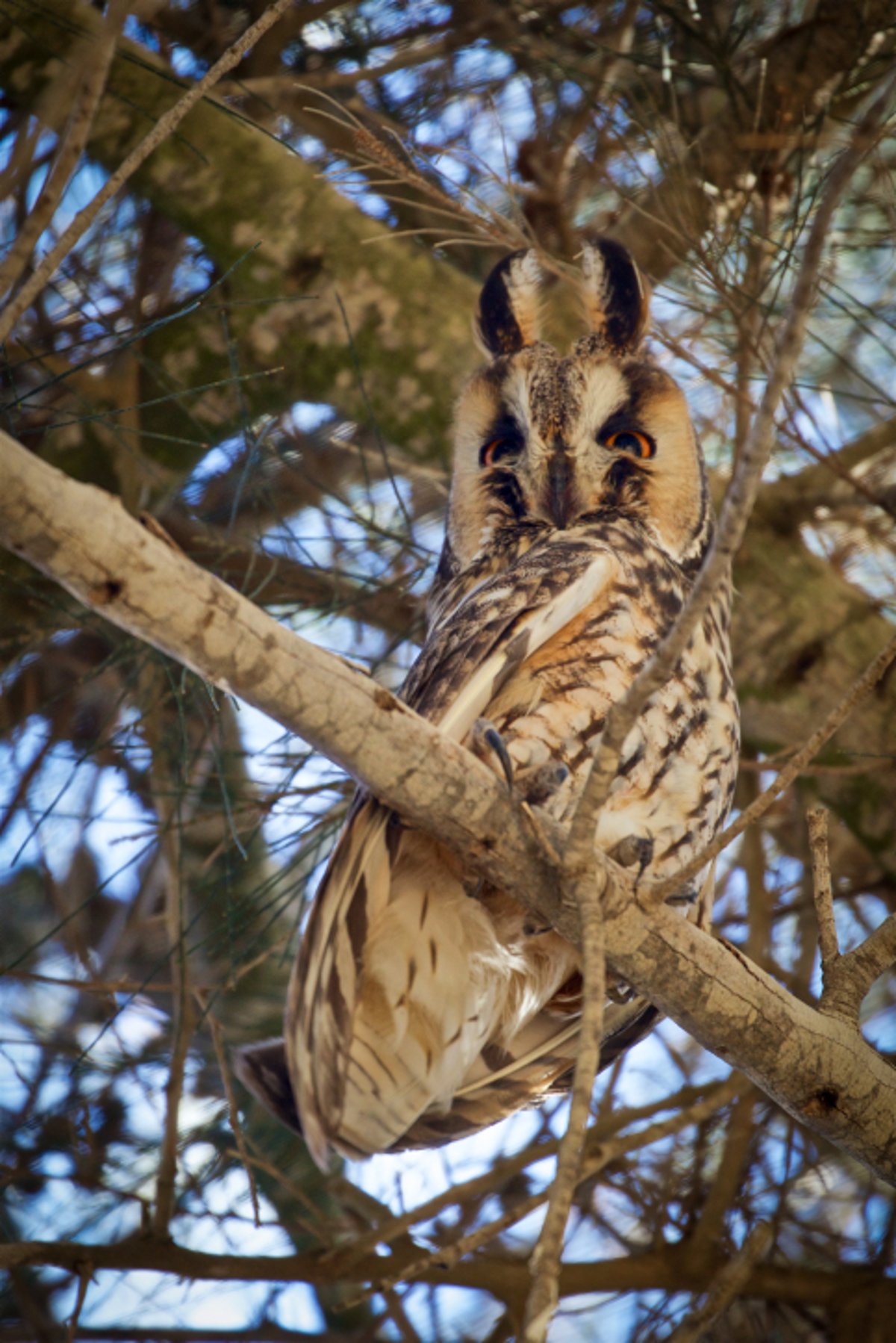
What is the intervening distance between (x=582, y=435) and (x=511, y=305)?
0.34 metres

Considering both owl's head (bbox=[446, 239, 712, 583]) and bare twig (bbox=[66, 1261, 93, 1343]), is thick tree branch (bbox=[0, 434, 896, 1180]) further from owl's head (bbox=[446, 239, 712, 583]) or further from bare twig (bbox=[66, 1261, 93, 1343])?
bare twig (bbox=[66, 1261, 93, 1343])

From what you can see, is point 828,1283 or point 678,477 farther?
point 828,1283

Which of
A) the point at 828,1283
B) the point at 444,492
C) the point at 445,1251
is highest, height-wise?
the point at 444,492

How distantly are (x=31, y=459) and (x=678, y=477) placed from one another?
1192 millimetres

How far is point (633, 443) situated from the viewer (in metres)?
1.78

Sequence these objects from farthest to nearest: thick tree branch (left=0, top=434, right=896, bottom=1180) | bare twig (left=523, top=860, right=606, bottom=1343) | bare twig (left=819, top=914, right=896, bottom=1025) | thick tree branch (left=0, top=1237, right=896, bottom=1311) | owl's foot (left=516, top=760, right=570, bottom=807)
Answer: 1. thick tree branch (left=0, top=1237, right=896, bottom=1311)
2. bare twig (left=819, top=914, right=896, bottom=1025)
3. owl's foot (left=516, top=760, right=570, bottom=807)
4. thick tree branch (left=0, top=434, right=896, bottom=1180)
5. bare twig (left=523, top=860, right=606, bottom=1343)

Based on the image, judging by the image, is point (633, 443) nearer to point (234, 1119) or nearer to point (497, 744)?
point (497, 744)

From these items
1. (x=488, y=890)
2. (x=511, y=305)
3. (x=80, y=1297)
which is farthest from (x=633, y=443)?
(x=80, y=1297)

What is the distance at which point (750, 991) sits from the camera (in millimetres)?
1243

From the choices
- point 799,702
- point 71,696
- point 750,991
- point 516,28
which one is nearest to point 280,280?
point 516,28

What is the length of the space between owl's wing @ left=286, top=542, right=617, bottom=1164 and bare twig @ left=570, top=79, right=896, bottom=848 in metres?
0.36

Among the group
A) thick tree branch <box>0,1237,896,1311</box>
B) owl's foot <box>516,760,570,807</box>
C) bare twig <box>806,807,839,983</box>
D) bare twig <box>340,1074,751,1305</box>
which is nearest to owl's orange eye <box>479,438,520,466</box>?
owl's foot <box>516,760,570,807</box>

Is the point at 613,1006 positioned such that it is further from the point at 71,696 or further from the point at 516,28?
the point at 516,28

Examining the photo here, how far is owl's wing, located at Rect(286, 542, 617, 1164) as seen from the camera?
1236 mm
